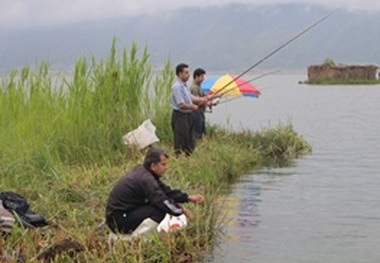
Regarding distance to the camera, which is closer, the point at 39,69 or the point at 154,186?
the point at 154,186

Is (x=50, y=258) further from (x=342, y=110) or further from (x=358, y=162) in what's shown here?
(x=342, y=110)

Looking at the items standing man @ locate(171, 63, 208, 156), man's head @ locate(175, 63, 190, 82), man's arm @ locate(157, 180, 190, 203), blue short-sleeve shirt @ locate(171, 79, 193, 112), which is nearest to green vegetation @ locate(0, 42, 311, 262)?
man's arm @ locate(157, 180, 190, 203)

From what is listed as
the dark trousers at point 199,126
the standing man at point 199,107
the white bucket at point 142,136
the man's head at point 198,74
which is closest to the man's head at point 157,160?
the white bucket at point 142,136

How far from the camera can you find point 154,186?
7.48 meters

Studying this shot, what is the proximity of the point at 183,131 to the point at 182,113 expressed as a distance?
0.89 feet

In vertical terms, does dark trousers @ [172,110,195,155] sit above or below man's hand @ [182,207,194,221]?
above

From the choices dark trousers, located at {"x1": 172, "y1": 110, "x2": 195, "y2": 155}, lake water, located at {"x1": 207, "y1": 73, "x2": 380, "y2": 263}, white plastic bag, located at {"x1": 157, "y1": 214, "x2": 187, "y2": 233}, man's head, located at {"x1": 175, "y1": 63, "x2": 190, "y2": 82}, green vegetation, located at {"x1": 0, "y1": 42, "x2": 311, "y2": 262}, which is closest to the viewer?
green vegetation, located at {"x1": 0, "y1": 42, "x2": 311, "y2": 262}

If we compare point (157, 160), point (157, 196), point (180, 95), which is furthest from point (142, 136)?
point (157, 196)

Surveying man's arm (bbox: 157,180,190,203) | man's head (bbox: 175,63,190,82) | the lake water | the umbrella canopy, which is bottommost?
the lake water

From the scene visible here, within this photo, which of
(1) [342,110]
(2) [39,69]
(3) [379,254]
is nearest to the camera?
(3) [379,254]

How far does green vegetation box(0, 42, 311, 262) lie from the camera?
293 inches

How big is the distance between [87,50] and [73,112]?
4.65 ft

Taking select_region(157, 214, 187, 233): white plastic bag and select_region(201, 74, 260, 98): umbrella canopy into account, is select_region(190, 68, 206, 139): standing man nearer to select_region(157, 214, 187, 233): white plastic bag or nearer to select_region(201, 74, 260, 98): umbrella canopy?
select_region(201, 74, 260, 98): umbrella canopy

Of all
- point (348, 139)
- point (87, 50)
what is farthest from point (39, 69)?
point (348, 139)
